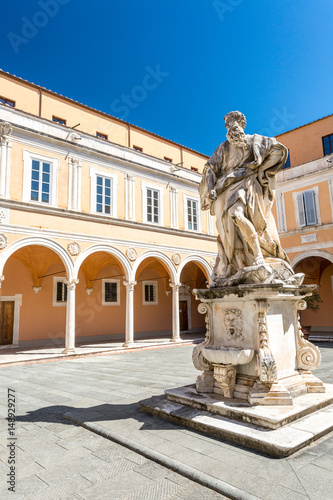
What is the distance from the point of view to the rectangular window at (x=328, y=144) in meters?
19.5

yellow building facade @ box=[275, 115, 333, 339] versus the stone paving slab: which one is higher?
yellow building facade @ box=[275, 115, 333, 339]

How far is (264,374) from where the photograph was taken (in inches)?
144

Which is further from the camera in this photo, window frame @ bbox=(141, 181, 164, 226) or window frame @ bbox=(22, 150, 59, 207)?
window frame @ bbox=(141, 181, 164, 226)

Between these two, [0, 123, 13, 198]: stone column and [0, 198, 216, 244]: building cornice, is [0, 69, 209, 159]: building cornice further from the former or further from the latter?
[0, 198, 216, 244]: building cornice

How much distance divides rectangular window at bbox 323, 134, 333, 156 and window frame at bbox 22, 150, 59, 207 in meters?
14.9

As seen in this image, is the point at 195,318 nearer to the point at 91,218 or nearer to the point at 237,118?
the point at 91,218

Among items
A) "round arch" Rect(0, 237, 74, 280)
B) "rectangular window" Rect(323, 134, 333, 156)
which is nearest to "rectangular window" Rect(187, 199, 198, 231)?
"round arch" Rect(0, 237, 74, 280)

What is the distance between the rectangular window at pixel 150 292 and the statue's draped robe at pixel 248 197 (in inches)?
627

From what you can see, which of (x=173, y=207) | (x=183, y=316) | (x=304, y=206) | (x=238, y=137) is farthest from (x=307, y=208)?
(x=238, y=137)

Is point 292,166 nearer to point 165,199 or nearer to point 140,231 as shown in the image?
point 165,199

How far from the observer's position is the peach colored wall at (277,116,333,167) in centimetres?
1978

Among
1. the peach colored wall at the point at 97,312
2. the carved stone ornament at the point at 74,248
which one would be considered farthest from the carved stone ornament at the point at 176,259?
the carved stone ornament at the point at 74,248

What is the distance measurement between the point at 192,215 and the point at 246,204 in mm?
14829

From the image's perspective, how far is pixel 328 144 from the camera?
19609 millimetres
